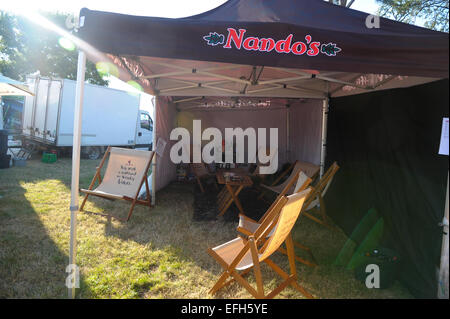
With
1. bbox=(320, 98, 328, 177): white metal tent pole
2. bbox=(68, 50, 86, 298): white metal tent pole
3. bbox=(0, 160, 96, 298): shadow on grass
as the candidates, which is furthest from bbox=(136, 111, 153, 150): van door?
bbox=(68, 50, 86, 298): white metal tent pole

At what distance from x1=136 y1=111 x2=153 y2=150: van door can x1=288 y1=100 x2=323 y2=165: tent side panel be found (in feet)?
23.1

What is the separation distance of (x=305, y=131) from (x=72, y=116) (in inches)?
280

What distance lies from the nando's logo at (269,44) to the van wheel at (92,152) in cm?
912

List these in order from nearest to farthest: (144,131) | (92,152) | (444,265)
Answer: (444,265) → (92,152) → (144,131)

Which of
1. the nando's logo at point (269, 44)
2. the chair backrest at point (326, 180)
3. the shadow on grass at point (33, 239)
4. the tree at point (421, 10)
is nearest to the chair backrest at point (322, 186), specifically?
the chair backrest at point (326, 180)

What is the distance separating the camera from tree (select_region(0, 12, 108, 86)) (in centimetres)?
1728

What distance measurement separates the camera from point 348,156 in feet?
12.1

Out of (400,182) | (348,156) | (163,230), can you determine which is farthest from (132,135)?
(400,182)

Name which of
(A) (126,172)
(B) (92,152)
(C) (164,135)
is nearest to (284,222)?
(A) (126,172)

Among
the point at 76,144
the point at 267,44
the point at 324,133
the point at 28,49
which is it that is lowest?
the point at 76,144

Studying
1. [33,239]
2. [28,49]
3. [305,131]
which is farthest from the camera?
[28,49]

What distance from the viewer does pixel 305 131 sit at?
5.71 meters

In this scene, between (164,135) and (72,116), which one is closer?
(164,135)

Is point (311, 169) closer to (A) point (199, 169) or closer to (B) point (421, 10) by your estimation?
(A) point (199, 169)
